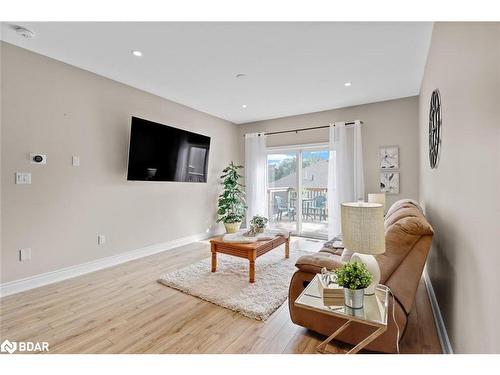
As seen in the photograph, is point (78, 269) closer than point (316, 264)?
No

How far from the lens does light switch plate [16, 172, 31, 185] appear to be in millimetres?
2494

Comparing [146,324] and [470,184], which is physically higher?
[470,184]

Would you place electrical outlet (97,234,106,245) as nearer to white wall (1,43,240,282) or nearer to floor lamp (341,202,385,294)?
white wall (1,43,240,282)

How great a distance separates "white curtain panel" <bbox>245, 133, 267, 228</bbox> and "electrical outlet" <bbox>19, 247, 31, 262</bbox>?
3789 millimetres

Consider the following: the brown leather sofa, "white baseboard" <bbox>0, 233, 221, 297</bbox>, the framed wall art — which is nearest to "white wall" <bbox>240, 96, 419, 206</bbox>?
the framed wall art

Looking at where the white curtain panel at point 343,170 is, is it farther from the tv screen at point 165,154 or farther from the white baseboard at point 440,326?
the tv screen at point 165,154

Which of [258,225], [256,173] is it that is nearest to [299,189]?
[256,173]

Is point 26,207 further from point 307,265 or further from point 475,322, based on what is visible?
point 475,322

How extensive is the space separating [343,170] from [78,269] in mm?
4369

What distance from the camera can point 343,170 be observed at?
14.2 ft

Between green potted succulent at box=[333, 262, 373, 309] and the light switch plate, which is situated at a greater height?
the light switch plate

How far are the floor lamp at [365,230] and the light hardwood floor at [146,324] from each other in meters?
0.82
